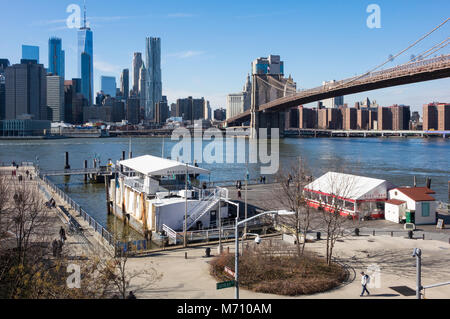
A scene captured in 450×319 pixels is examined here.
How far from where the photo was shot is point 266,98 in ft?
465

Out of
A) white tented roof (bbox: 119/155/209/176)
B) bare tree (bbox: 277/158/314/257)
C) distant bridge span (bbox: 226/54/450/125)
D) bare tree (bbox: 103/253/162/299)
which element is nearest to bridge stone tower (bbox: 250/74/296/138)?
distant bridge span (bbox: 226/54/450/125)

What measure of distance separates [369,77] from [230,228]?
53.0 m

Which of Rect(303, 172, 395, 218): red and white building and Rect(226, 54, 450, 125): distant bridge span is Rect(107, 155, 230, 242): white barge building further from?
Rect(226, 54, 450, 125): distant bridge span

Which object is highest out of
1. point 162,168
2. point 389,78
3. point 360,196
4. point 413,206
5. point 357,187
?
point 389,78

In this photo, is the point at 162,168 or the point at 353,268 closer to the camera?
the point at 353,268

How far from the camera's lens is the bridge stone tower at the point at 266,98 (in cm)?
12700

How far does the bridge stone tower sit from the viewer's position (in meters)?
127

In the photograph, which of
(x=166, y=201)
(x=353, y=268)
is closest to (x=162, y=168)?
(x=166, y=201)

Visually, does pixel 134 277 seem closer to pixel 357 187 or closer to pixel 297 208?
pixel 297 208

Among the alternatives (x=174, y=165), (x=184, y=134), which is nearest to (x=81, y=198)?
(x=174, y=165)

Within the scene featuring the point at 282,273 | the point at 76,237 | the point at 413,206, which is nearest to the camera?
A: the point at 282,273

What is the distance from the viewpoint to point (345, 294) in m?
12.1

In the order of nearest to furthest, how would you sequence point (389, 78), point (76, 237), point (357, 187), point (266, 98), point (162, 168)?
point (76, 237) < point (162, 168) < point (357, 187) < point (389, 78) < point (266, 98)
